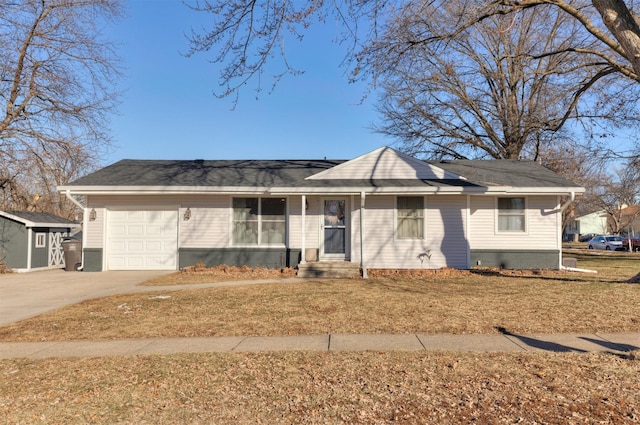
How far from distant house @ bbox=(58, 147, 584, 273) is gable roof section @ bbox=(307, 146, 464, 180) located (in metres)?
0.03

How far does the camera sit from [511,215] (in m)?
13.9

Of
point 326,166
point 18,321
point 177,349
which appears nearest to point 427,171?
point 326,166

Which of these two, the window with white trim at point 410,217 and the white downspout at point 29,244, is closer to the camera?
the window with white trim at point 410,217

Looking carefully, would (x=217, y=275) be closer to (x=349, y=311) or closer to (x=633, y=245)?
(x=349, y=311)

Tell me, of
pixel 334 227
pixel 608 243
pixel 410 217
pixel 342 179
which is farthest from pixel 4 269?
pixel 608 243

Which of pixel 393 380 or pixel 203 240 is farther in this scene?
pixel 203 240

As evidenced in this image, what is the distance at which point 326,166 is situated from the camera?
16016mm

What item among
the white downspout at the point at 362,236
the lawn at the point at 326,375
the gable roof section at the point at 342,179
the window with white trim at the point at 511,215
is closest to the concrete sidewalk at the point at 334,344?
the lawn at the point at 326,375

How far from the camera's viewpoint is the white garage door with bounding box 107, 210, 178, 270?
560 inches

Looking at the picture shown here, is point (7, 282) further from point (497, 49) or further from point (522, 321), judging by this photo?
point (497, 49)

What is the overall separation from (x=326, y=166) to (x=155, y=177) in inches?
246

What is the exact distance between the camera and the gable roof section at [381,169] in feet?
45.8

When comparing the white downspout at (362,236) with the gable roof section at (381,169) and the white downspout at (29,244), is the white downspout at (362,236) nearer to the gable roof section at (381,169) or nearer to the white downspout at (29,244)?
the gable roof section at (381,169)

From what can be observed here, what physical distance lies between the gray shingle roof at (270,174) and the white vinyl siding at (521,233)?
0.70 meters
